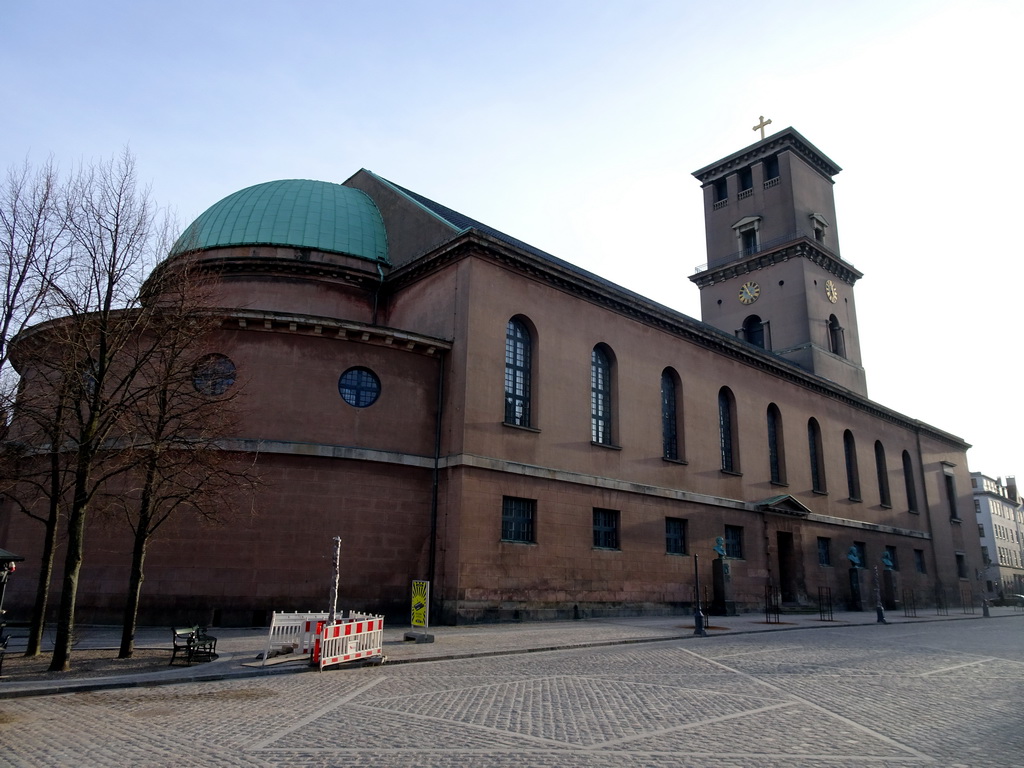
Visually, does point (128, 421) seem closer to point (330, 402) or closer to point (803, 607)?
point (330, 402)

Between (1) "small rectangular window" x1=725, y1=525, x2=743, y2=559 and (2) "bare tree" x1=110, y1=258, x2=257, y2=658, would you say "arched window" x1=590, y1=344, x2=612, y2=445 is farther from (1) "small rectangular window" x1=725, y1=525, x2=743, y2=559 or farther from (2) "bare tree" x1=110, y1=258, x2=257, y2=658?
(2) "bare tree" x1=110, y1=258, x2=257, y2=658

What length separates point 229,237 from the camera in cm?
2973

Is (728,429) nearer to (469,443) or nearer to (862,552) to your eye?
(862,552)

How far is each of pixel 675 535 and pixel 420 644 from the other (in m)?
16.5

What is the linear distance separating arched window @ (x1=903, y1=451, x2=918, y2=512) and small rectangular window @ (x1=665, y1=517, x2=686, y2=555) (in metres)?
27.7

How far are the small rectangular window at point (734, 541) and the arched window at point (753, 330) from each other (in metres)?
19.9

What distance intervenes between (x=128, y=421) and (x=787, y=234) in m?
44.5

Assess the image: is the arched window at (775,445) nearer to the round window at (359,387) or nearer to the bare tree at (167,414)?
the round window at (359,387)

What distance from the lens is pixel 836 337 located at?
167 feet

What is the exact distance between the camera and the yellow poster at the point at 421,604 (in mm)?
19406

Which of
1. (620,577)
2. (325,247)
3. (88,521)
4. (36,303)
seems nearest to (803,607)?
(620,577)

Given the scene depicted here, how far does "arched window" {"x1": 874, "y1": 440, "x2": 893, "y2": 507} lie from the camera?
48344 millimetres

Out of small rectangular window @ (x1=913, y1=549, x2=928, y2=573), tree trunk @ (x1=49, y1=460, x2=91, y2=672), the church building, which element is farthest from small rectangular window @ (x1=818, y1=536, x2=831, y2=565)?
tree trunk @ (x1=49, y1=460, x2=91, y2=672)

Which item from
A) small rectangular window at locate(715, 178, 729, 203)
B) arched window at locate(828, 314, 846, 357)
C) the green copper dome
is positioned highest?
small rectangular window at locate(715, 178, 729, 203)
